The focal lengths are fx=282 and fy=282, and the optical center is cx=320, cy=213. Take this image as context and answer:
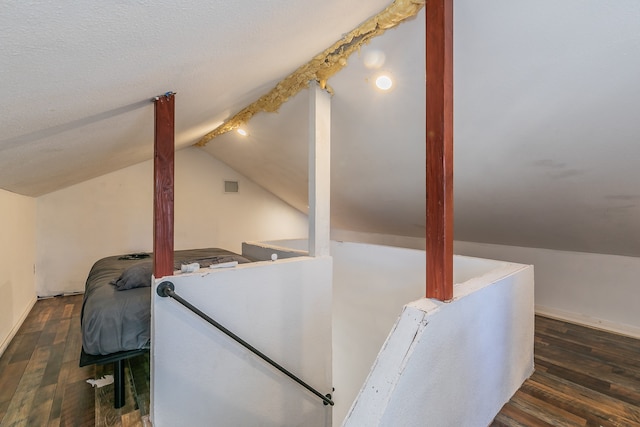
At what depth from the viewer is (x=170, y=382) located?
153 cm

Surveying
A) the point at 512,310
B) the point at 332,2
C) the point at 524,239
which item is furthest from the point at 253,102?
the point at 524,239

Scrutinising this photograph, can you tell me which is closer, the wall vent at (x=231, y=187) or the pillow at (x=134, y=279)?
the pillow at (x=134, y=279)

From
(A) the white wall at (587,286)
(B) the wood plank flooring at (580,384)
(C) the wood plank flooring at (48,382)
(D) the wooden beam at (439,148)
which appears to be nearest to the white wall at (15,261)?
(C) the wood plank flooring at (48,382)

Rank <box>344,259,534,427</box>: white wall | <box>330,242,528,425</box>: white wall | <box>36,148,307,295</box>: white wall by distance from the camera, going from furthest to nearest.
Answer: <box>36,148,307,295</box>: white wall
<box>330,242,528,425</box>: white wall
<box>344,259,534,427</box>: white wall

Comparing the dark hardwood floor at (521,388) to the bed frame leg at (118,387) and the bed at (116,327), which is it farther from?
the bed at (116,327)

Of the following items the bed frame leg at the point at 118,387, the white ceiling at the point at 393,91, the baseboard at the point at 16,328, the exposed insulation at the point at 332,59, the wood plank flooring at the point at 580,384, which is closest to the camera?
the white ceiling at the point at 393,91

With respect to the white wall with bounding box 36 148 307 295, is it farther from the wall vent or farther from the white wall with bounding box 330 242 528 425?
the white wall with bounding box 330 242 528 425

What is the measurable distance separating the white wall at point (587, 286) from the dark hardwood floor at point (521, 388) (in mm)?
223

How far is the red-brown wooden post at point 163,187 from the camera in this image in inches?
59.5

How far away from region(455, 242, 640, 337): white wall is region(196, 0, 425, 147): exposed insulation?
3.09 meters

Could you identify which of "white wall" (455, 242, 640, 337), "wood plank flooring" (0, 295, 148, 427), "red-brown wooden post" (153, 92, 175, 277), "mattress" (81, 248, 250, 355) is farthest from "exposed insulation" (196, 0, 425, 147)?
"white wall" (455, 242, 640, 337)

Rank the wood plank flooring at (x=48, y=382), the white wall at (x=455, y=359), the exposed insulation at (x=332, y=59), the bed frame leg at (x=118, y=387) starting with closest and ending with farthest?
the white wall at (x=455, y=359), the exposed insulation at (x=332, y=59), the wood plank flooring at (x=48, y=382), the bed frame leg at (x=118, y=387)

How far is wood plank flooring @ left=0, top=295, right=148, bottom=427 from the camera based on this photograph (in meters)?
1.72

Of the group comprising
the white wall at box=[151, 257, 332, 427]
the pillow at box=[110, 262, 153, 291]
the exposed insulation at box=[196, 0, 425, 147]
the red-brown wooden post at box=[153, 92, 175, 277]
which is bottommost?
the white wall at box=[151, 257, 332, 427]
